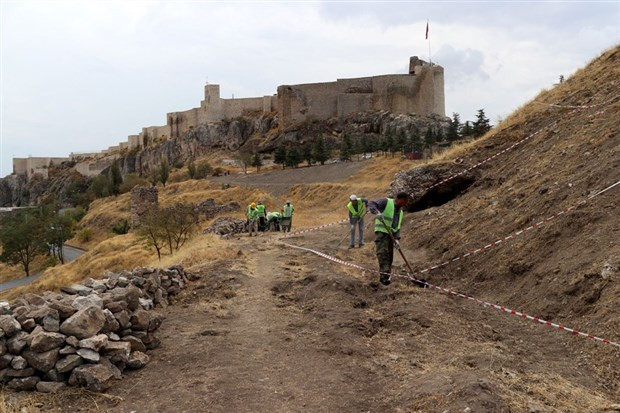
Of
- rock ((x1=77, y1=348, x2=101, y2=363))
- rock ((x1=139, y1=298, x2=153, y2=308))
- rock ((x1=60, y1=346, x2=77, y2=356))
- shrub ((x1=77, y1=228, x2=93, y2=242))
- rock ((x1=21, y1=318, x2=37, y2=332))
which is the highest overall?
rock ((x1=21, y1=318, x2=37, y2=332))

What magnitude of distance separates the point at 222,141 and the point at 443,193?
2648 inches

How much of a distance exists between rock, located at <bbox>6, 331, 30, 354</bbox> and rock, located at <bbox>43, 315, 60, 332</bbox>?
189 millimetres

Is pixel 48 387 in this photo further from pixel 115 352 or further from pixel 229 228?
pixel 229 228

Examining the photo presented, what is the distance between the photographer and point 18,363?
5.40m

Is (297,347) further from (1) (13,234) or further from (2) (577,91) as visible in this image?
(1) (13,234)

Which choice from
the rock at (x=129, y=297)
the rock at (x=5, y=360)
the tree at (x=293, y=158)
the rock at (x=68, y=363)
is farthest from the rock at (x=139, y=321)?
the tree at (x=293, y=158)

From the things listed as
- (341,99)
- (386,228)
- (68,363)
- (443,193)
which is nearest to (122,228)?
(341,99)

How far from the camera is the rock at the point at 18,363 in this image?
17.7 feet

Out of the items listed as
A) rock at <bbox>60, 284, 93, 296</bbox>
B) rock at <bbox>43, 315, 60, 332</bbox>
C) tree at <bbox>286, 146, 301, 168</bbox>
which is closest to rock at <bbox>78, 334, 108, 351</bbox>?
rock at <bbox>43, 315, 60, 332</bbox>

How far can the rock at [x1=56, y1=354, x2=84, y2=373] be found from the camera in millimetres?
5406

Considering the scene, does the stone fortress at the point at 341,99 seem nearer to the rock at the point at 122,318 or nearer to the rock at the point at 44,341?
the rock at the point at 122,318

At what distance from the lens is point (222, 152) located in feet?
257

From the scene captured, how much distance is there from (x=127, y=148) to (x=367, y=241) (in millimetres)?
100154

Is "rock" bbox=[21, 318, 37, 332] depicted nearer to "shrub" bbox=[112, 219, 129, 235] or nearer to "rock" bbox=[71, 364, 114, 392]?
"rock" bbox=[71, 364, 114, 392]
